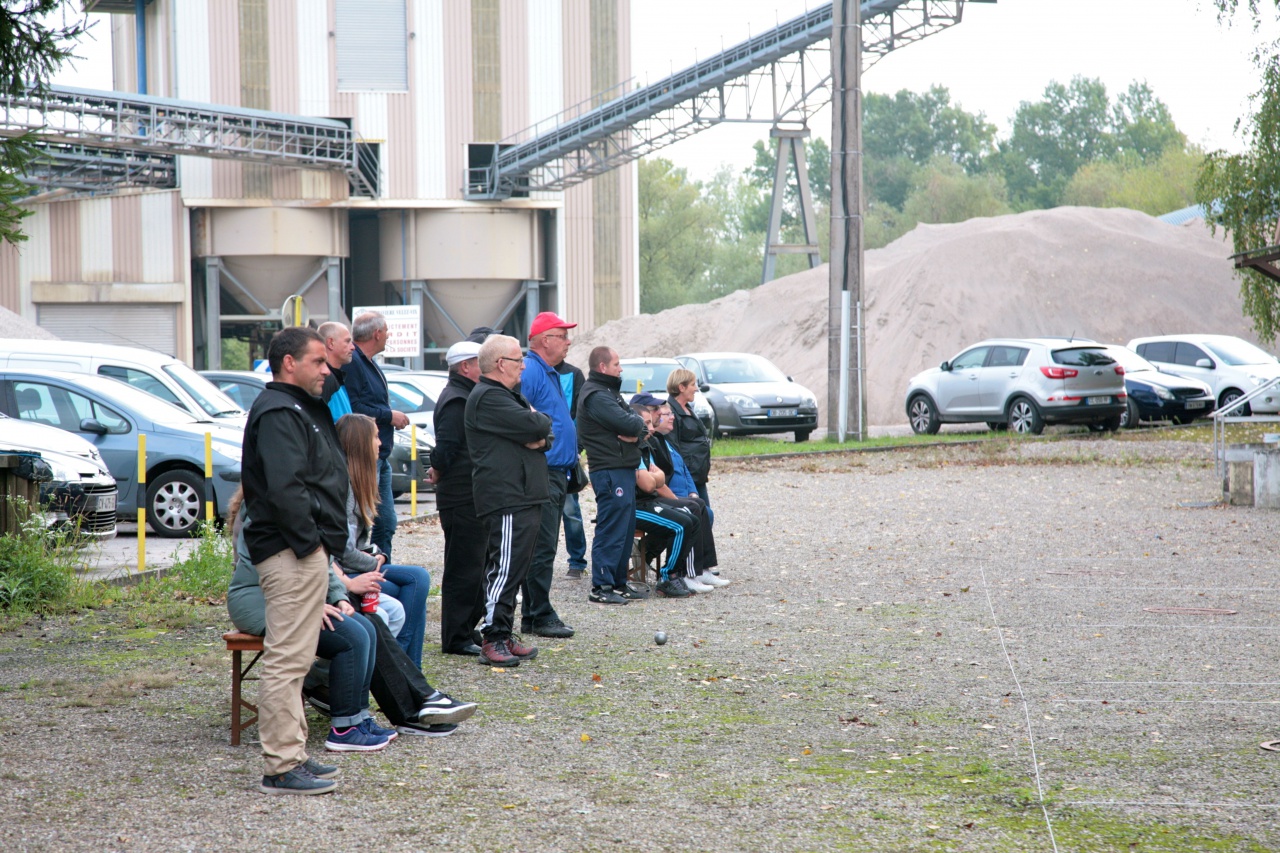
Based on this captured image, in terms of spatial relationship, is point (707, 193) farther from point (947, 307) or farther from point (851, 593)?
point (851, 593)

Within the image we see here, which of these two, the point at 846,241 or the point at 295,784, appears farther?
the point at 846,241

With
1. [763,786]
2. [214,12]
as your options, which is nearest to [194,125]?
[214,12]

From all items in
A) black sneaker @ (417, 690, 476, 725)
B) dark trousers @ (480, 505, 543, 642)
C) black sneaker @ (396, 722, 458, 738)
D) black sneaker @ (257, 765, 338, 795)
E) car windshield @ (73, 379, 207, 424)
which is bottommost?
black sneaker @ (396, 722, 458, 738)

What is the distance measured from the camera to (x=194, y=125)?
38438mm

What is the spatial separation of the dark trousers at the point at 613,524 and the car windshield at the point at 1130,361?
20454 mm

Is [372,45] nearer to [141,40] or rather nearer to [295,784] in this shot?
[141,40]

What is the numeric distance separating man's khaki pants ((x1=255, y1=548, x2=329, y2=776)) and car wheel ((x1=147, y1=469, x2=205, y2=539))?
888 cm

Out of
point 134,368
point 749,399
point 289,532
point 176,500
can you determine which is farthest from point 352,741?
point 749,399

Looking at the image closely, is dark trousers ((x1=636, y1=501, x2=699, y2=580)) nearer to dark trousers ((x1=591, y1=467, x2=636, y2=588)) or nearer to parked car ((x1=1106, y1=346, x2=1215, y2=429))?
dark trousers ((x1=591, y1=467, x2=636, y2=588))

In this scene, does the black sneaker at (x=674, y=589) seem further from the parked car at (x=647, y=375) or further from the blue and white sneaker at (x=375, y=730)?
the parked car at (x=647, y=375)

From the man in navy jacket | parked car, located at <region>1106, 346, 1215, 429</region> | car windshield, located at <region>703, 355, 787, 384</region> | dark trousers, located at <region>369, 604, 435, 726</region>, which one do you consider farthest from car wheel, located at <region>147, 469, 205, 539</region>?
parked car, located at <region>1106, 346, 1215, 429</region>

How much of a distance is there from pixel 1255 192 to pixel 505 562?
Answer: 24.0 m

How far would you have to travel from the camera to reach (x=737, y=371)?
26594mm

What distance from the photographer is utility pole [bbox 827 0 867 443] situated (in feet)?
84.1
